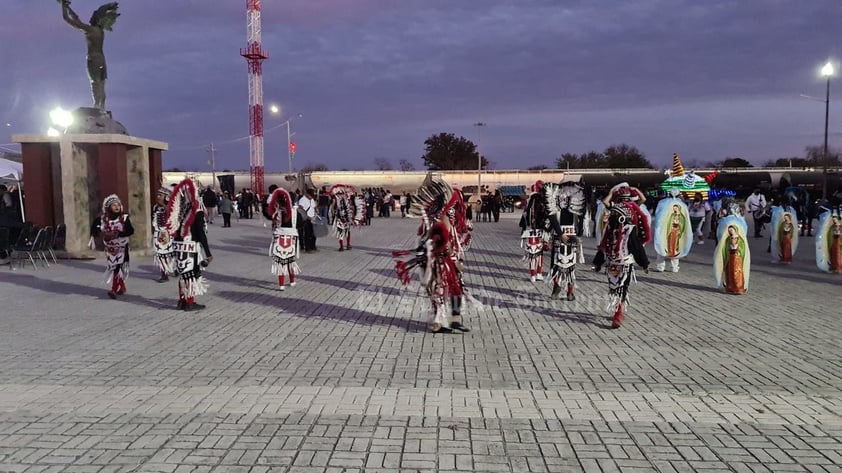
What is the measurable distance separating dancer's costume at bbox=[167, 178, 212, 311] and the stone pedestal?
7380 millimetres

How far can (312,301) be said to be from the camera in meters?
9.91

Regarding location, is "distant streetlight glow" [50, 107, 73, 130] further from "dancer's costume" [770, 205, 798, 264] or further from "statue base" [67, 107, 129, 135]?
"dancer's costume" [770, 205, 798, 264]

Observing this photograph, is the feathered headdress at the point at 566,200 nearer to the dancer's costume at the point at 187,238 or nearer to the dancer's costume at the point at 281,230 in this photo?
the dancer's costume at the point at 281,230

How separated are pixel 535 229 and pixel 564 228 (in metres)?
1.41

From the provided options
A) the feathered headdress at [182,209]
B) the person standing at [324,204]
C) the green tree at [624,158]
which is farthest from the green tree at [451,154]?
the feathered headdress at [182,209]

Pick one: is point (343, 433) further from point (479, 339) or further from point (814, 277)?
point (814, 277)

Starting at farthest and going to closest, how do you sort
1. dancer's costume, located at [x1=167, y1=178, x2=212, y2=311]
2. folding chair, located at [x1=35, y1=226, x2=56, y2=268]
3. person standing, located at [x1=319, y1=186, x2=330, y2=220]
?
person standing, located at [x1=319, y1=186, x2=330, y2=220], folding chair, located at [x1=35, y1=226, x2=56, y2=268], dancer's costume, located at [x1=167, y1=178, x2=212, y2=311]

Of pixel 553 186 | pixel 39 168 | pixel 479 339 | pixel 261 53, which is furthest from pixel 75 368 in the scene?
pixel 261 53

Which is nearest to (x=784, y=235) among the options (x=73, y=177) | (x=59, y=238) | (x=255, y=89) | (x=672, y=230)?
(x=672, y=230)

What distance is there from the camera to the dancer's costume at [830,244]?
13.1 metres

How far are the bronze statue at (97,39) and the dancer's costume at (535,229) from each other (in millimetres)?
13293

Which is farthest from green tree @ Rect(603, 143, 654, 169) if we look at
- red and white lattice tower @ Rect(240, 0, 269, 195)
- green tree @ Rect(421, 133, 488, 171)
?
red and white lattice tower @ Rect(240, 0, 269, 195)

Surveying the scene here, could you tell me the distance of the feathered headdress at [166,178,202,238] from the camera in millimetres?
9000

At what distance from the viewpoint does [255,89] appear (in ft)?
160
